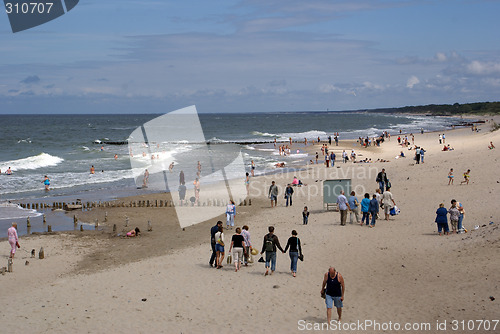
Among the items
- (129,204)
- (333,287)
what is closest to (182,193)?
(129,204)

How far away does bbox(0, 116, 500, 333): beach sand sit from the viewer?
10516 millimetres

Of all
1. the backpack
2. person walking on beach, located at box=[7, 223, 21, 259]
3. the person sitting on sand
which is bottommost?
the person sitting on sand

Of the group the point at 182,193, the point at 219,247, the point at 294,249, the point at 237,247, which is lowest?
the point at 182,193

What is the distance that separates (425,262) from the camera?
13570 mm

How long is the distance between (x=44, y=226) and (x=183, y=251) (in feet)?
29.3

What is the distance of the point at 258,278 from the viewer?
513 inches

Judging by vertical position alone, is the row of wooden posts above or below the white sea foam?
below

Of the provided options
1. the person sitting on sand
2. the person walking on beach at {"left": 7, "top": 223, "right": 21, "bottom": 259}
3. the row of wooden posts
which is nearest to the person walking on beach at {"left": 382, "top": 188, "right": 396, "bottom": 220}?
the row of wooden posts

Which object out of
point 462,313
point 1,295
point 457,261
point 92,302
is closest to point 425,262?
point 457,261

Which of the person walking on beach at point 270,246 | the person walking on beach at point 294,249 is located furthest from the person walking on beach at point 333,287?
the person walking on beach at point 270,246

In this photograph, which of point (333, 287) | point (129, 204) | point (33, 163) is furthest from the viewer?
point (33, 163)

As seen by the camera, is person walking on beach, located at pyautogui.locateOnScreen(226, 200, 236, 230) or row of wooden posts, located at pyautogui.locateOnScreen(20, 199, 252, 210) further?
row of wooden posts, located at pyautogui.locateOnScreen(20, 199, 252, 210)

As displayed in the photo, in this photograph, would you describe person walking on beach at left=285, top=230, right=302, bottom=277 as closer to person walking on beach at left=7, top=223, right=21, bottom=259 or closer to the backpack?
the backpack

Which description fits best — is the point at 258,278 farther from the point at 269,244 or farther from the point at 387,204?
the point at 387,204
